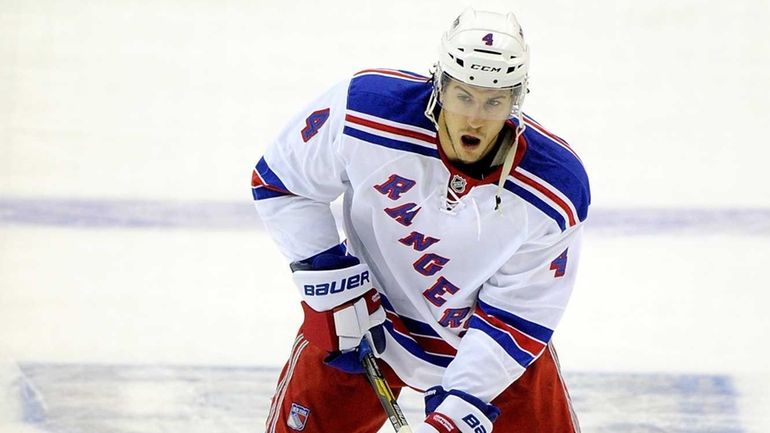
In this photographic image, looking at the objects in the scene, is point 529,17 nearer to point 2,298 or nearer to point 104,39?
point 104,39

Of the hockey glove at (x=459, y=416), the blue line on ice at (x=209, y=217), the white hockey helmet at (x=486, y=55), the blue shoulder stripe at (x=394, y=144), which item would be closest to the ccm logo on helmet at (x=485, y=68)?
the white hockey helmet at (x=486, y=55)

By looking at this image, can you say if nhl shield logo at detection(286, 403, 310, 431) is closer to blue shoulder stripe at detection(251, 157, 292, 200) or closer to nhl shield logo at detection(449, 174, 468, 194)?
blue shoulder stripe at detection(251, 157, 292, 200)

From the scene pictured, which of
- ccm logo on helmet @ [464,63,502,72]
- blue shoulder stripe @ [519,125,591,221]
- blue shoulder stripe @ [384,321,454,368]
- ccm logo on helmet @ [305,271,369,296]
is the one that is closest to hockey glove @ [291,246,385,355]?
ccm logo on helmet @ [305,271,369,296]

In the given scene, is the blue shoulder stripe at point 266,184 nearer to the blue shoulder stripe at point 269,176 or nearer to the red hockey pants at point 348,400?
the blue shoulder stripe at point 269,176

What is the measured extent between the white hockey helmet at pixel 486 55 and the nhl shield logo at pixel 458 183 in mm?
194

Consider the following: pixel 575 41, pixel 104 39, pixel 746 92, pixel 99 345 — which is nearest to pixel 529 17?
pixel 575 41

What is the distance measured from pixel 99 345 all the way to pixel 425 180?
52.9 inches

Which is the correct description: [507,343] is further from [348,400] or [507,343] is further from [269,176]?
[269,176]

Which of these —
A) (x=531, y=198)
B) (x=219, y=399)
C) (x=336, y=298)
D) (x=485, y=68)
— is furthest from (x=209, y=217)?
(x=485, y=68)

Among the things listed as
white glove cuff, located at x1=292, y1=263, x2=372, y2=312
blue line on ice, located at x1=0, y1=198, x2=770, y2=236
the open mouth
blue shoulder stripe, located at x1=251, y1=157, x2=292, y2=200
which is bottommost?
blue line on ice, located at x1=0, y1=198, x2=770, y2=236

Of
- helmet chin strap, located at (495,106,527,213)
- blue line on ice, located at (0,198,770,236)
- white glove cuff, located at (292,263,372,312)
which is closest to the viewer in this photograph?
helmet chin strap, located at (495,106,527,213)

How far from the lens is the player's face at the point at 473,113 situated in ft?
8.82

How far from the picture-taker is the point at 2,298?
3.95 metres

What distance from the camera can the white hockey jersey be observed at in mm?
2842
